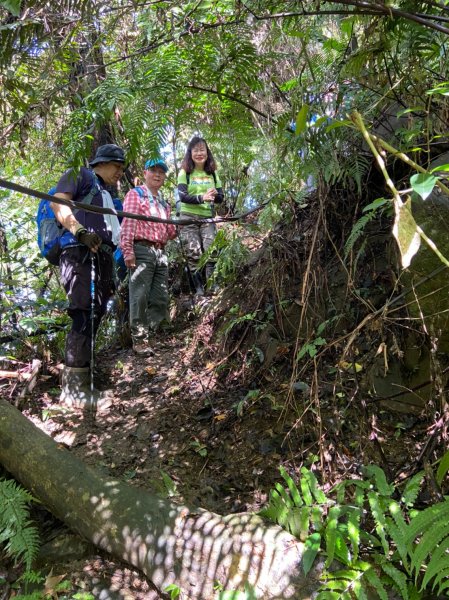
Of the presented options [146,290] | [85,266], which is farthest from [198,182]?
[85,266]

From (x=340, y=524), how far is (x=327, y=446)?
2.21 feet

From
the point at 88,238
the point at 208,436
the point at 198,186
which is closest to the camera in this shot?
the point at 208,436

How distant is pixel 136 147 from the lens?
8.73ft

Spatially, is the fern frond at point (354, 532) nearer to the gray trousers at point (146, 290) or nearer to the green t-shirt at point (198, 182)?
the gray trousers at point (146, 290)

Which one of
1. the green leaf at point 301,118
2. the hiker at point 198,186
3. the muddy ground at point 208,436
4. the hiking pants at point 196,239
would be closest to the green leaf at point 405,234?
the green leaf at point 301,118

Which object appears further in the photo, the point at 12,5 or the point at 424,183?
the point at 12,5

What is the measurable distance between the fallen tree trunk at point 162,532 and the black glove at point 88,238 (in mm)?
1487

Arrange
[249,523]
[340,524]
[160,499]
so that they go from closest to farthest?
[340,524] < [249,523] < [160,499]

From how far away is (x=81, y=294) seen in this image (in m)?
3.68

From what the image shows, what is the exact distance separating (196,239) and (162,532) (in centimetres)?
400

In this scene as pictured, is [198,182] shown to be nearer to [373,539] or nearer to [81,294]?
[81,294]

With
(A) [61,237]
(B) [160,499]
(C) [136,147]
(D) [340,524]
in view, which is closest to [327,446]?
(D) [340,524]

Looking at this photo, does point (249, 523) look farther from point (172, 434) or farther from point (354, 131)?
point (354, 131)

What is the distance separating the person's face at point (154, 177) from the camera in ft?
15.4
